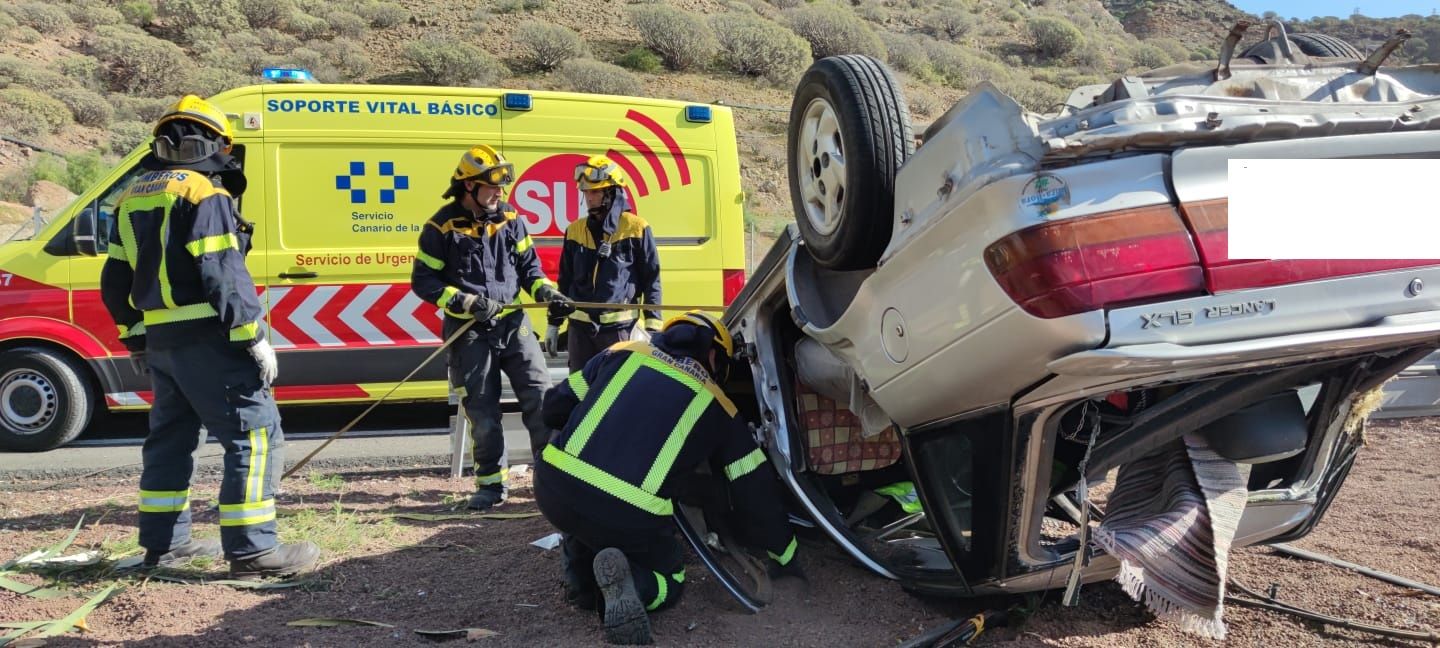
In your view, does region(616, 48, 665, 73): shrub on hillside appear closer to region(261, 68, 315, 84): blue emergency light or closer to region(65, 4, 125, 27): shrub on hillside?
region(65, 4, 125, 27): shrub on hillside

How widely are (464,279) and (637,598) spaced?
2.49 m

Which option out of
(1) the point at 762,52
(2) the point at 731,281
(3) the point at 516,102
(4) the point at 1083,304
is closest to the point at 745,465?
(4) the point at 1083,304

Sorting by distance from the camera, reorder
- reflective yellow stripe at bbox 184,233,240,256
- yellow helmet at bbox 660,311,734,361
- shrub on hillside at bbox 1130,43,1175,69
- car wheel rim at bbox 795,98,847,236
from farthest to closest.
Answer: shrub on hillside at bbox 1130,43,1175,69 < reflective yellow stripe at bbox 184,233,240,256 < yellow helmet at bbox 660,311,734,361 < car wheel rim at bbox 795,98,847,236

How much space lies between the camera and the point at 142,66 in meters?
23.2

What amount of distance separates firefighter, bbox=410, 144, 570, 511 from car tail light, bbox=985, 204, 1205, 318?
329cm

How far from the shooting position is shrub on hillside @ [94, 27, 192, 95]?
76.2 ft

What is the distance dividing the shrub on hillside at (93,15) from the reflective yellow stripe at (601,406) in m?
27.8

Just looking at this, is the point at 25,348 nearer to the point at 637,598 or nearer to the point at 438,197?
the point at 438,197

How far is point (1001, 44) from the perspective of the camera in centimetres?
3456

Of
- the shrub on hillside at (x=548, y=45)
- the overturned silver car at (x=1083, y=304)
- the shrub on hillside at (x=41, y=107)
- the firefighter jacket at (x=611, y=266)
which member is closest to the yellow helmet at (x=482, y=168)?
the firefighter jacket at (x=611, y=266)

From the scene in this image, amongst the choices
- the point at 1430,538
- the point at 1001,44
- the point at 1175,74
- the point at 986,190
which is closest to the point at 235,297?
the point at 986,190

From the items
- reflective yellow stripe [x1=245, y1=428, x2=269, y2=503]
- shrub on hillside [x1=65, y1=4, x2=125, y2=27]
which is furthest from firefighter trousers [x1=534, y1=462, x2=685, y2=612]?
shrub on hillside [x1=65, y1=4, x2=125, y2=27]

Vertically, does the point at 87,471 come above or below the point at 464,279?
below

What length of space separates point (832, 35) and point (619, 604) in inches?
1068
